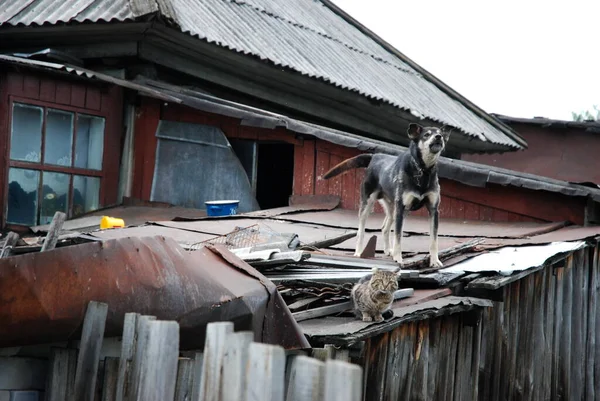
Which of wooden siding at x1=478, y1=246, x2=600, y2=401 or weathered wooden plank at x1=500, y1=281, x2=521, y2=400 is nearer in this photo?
wooden siding at x1=478, y1=246, x2=600, y2=401

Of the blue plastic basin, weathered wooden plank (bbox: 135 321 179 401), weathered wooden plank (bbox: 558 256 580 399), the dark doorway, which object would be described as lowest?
weathered wooden plank (bbox: 558 256 580 399)

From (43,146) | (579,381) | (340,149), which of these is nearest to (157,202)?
(43,146)

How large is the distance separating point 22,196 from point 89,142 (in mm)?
1335

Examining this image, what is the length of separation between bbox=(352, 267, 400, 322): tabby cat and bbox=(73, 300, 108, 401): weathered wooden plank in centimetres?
242

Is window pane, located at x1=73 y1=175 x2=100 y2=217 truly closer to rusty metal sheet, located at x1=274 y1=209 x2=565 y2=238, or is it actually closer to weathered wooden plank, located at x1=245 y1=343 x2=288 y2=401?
rusty metal sheet, located at x1=274 y1=209 x2=565 y2=238

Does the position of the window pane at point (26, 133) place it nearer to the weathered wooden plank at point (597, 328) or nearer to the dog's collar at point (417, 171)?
the dog's collar at point (417, 171)

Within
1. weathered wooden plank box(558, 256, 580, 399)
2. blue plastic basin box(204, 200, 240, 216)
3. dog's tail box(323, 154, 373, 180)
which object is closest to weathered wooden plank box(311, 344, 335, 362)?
dog's tail box(323, 154, 373, 180)

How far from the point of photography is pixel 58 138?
44.6 feet

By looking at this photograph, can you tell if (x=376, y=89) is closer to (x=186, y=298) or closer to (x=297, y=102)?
(x=297, y=102)

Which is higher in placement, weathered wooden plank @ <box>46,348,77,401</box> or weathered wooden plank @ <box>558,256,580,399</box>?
weathered wooden plank @ <box>46,348,77,401</box>

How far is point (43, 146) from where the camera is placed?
1340cm

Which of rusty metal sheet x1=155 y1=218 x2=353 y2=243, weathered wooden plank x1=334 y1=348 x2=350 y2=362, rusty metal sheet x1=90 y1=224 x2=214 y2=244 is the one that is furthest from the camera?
rusty metal sheet x1=155 y1=218 x2=353 y2=243

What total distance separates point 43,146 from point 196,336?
8610 mm

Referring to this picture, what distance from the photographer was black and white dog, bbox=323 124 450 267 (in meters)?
9.15
